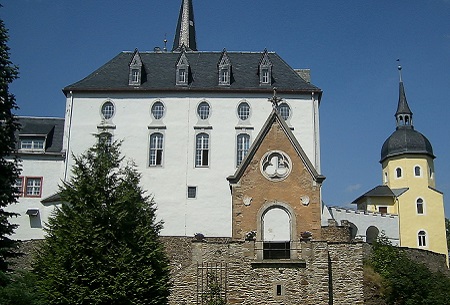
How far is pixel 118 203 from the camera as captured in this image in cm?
2230

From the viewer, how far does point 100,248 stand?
70.1 ft

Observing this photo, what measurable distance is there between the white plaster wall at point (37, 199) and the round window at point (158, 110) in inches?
306

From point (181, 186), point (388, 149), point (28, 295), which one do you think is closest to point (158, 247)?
point (28, 295)

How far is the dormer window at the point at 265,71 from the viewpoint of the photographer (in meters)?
45.5

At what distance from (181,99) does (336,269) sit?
73.6ft

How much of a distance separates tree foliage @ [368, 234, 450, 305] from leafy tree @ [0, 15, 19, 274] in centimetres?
1882

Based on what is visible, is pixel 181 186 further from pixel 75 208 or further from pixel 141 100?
pixel 75 208

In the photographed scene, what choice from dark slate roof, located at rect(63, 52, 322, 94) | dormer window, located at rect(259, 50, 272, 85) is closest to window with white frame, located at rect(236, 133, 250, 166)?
dark slate roof, located at rect(63, 52, 322, 94)

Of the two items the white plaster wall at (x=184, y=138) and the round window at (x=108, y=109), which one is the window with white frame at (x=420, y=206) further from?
the round window at (x=108, y=109)

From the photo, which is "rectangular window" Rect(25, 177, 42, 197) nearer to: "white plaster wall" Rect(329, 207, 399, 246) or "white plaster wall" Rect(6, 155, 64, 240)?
"white plaster wall" Rect(6, 155, 64, 240)

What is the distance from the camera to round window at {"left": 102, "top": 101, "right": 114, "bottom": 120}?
44559 millimetres

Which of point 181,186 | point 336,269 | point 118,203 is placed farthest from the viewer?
point 181,186

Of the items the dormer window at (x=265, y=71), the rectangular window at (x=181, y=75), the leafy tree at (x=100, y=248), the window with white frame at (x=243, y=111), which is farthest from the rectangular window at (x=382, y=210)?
the leafy tree at (x=100, y=248)

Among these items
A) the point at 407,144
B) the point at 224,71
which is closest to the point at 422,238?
the point at 407,144
